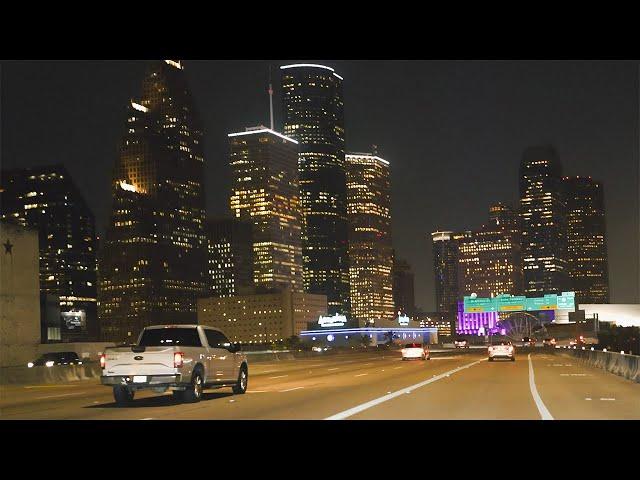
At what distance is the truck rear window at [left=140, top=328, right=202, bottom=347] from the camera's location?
83.6 ft

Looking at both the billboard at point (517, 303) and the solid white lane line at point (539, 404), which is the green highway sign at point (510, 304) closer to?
the billboard at point (517, 303)

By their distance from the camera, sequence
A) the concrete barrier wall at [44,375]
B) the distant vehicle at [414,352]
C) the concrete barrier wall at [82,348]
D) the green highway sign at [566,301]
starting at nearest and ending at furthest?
the concrete barrier wall at [44,375] < the distant vehicle at [414,352] < the concrete barrier wall at [82,348] < the green highway sign at [566,301]

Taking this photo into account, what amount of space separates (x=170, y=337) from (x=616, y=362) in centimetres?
2337

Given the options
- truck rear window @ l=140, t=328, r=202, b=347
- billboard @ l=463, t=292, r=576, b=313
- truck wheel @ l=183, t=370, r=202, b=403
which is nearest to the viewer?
truck wheel @ l=183, t=370, r=202, b=403

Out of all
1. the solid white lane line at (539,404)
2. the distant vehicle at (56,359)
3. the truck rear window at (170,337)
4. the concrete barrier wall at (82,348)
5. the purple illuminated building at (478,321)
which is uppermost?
the truck rear window at (170,337)

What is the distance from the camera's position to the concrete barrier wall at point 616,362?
3525cm

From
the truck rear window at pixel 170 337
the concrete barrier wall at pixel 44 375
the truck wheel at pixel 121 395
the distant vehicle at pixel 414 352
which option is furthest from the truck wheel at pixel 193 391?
the distant vehicle at pixel 414 352

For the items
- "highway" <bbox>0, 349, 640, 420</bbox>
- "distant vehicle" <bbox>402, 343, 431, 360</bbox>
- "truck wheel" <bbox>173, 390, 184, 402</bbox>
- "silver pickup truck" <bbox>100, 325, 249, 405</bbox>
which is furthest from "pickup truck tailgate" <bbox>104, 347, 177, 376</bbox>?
"distant vehicle" <bbox>402, 343, 431, 360</bbox>

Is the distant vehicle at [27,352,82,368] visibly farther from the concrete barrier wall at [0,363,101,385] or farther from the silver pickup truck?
the silver pickup truck

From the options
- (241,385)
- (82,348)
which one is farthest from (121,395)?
(82,348)
